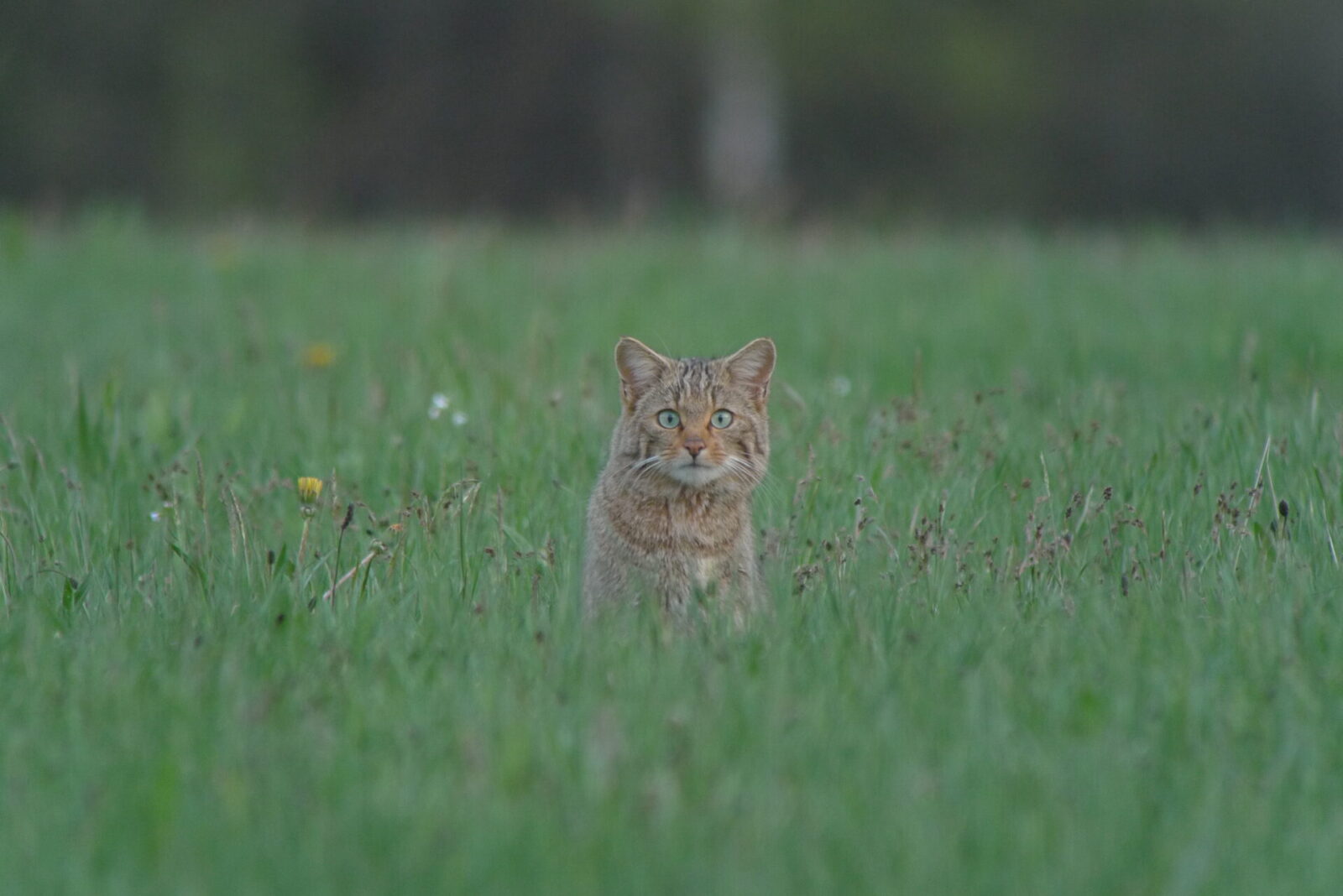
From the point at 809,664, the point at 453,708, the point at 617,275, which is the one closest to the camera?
the point at 453,708

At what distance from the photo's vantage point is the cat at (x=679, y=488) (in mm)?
4465

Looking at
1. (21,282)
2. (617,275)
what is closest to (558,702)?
(617,275)

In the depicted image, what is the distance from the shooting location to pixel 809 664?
377 centimetres

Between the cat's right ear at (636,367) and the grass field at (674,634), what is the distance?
0.52 meters

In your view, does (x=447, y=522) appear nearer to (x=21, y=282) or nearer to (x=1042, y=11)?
(x=21, y=282)

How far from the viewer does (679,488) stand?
4.61 meters

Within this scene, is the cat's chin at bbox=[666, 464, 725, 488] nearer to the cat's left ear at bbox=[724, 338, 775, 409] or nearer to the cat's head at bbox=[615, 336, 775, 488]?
the cat's head at bbox=[615, 336, 775, 488]

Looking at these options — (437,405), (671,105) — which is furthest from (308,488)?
(671,105)

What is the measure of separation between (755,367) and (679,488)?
564mm

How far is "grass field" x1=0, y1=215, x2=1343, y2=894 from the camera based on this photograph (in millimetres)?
2863

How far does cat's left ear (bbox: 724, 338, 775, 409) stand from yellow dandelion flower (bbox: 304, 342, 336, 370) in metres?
3.58

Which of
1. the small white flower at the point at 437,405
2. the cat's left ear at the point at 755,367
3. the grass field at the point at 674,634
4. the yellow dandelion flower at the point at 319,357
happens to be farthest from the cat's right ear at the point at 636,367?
the yellow dandelion flower at the point at 319,357

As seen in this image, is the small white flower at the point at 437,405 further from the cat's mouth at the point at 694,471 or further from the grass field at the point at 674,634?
the cat's mouth at the point at 694,471

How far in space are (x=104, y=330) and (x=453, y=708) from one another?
253 inches
